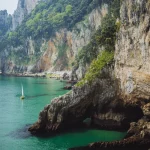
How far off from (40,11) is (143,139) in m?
138

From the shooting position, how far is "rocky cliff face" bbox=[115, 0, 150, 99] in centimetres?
3647

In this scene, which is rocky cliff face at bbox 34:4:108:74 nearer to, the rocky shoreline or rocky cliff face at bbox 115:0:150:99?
rocky cliff face at bbox 115:0:150:99

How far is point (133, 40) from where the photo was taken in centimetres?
3916

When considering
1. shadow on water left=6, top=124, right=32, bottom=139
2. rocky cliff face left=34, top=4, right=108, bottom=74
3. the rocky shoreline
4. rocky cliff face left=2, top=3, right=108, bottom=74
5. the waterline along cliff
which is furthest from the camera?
rocky cliff face left=2, top=3, right=108, bottom=74

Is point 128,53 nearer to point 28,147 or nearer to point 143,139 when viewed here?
point 143,139

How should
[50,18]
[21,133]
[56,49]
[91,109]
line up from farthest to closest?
[50,18] → [56,49] → [91,109] → [21,133]

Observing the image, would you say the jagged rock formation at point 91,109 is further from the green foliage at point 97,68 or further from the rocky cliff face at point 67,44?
the rocky cliff face at point 67,44

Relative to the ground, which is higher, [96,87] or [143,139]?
[96,87]

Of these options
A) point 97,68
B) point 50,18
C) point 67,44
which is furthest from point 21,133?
point 50,18

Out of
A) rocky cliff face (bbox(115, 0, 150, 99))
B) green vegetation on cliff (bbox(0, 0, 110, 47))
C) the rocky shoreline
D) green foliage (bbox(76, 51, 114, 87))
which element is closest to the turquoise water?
the rocky shoreline

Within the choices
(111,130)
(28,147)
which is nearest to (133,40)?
(111,130)

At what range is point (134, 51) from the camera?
128 ft

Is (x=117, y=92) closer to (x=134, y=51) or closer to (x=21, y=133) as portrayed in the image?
(x=134, y=51)

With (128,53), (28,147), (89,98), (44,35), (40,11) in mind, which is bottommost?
(28,147)
